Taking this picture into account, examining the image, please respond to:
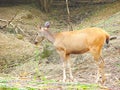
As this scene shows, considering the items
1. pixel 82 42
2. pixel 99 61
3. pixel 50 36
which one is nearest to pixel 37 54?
pixel 50 36

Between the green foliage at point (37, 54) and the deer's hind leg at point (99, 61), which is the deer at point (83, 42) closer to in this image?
the deer's hind leg at point (99, 61)

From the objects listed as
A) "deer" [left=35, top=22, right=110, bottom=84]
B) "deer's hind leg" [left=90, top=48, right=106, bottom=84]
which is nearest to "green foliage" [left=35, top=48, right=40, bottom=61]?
"deer" [left=35, top=22, right=110, bottom=84]

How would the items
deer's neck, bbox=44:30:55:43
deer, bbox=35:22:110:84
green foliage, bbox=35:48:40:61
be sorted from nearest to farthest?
deer, bbox=35:22:110:84 → deer's neck, bbox=44:30:55:43 → green foliage, bbox=35:48:40:61

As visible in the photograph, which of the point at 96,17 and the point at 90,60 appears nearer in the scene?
the point at 90,60

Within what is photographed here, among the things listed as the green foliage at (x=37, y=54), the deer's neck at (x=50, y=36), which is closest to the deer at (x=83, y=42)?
the deer's neck at (x=50, y=36)

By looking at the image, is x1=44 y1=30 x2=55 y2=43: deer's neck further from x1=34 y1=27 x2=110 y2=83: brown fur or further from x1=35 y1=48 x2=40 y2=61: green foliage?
x1=35 y1=48 x2=40 y2=61: green foliage

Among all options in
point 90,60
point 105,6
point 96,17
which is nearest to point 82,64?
point 90,60

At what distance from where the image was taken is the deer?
10.6 meters

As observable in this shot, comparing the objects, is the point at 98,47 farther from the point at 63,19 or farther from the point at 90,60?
the point at 63,19

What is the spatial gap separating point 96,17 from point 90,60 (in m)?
10.3

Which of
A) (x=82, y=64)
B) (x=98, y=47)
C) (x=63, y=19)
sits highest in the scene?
(x=98, y=47)

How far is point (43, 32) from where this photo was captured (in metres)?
11.9

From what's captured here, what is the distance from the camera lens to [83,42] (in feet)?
35.5

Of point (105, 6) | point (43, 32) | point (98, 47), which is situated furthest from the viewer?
point (105, 6)
